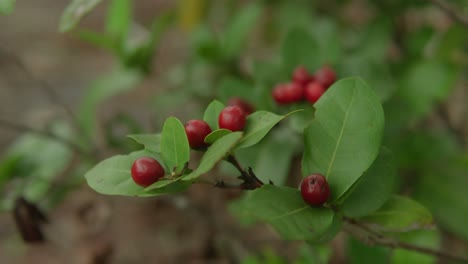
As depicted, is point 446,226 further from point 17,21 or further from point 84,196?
point 17,21

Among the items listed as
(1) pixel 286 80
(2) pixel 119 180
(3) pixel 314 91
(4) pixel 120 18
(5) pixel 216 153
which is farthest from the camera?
(4) pixel 120 18

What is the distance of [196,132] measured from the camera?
1146mm

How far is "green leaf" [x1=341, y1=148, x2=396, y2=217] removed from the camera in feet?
4.14

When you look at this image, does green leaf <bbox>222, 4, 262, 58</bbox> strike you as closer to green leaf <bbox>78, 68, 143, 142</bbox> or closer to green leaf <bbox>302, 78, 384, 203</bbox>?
green leaf <bbox>78, 68, 143, 142</bbox>

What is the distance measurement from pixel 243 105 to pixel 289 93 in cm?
18

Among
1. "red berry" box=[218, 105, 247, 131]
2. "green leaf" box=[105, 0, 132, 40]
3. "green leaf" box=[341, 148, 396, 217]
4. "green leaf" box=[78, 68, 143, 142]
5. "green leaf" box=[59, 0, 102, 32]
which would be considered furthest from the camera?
"green leaf" box=[78, 68, 143, 142]

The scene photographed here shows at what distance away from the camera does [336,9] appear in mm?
3057

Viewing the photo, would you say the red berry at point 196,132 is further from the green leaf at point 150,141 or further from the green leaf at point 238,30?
the green leaf at point 238,30

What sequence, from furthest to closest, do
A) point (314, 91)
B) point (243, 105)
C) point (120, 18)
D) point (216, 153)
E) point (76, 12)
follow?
point (120, 18) < point (243, 105) < point (314, 91) < point (76, 12) < point (216, 153)

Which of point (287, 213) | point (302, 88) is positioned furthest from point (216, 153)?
point (302, 88)

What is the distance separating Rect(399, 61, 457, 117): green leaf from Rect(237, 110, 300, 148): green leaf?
1181 millimetres

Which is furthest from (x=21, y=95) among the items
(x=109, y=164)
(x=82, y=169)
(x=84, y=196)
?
(x=109, y=164)

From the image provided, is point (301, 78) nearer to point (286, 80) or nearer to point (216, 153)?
point (286, 80)

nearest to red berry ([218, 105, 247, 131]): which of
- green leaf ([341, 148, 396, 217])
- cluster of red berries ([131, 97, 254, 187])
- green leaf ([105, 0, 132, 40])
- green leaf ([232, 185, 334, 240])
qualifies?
cluster of red berries ([131, 97, 254, 187])
